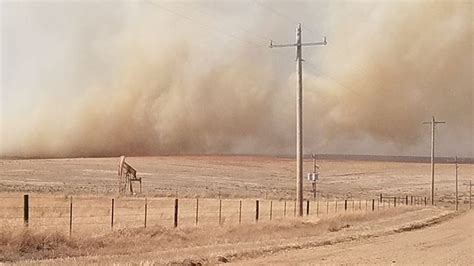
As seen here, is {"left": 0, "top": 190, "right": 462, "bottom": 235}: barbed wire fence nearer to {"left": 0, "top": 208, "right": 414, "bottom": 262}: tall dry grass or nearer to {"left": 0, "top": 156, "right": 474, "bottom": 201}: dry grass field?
{"left": 0, "top": 208, "right": 414, "bottom": 262}: tall dry grass

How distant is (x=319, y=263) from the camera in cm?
1831

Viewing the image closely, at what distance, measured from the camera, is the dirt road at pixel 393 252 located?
64.3 ft

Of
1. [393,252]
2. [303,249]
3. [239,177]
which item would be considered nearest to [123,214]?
[303,249]

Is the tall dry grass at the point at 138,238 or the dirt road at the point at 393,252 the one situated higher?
the tall dry grass at the point at 138,238

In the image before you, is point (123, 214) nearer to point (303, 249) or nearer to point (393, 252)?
point (303, 249)

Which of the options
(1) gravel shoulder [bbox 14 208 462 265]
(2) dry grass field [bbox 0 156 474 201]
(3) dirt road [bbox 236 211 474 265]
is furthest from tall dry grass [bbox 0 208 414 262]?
(2) dry grass field [bbox 0 156 474 201]

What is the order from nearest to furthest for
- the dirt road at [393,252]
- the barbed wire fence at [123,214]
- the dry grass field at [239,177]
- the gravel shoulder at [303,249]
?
1. the gravel shoulder at [303,249]
2. the dirt road at [393,252]
3. the barbed wire fence at [123,214]
4. the dry grass field at [239,177]

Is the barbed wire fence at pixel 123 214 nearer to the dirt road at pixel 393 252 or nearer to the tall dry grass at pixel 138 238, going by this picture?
the tall dry grass at pixel 138 238

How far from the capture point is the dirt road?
64.3ft

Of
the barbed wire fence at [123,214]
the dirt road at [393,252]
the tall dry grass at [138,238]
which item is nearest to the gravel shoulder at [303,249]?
the dirt road at [393,252]

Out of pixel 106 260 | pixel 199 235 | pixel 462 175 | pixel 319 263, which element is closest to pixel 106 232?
pixel 199 235

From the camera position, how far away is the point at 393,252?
22.5 m

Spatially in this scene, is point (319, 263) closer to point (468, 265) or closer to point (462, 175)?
point (468, 265)

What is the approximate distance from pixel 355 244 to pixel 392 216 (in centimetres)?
1891
